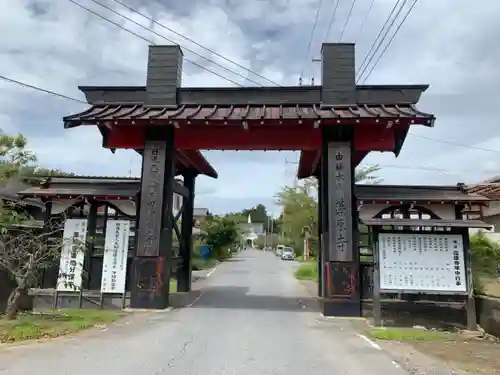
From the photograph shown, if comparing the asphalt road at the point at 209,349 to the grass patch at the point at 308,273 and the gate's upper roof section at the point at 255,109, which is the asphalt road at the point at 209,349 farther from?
the grass patch at the point at 308,273

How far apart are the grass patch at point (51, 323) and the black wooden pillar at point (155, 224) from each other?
0.97 m

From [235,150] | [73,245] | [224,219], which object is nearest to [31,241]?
[73,245]

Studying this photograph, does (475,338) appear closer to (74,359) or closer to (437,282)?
(437,282)

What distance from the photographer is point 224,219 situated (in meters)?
44.8

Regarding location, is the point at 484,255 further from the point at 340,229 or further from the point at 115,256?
the point at 115,256

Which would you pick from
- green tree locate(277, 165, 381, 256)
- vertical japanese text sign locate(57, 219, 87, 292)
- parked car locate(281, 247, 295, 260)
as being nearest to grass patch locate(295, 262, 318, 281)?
green tree locate(277, 165, 381, 256)

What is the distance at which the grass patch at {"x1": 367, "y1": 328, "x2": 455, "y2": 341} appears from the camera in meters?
8.54

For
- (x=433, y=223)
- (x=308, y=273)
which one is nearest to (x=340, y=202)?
(x=433, y=223)

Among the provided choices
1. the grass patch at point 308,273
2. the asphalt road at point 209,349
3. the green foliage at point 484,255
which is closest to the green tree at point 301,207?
the grass patch at point 308,273

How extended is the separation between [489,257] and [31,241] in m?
15.9

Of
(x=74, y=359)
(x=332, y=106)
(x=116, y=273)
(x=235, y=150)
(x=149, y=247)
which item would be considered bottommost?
(x=74, y=359)

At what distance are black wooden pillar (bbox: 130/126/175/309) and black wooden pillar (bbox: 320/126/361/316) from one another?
4.27m

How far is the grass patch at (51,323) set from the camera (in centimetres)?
788

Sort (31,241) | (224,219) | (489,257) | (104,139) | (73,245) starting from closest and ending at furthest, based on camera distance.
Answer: (31,241) < (73,245) < (104,139) < (489,257) < (224,219)
